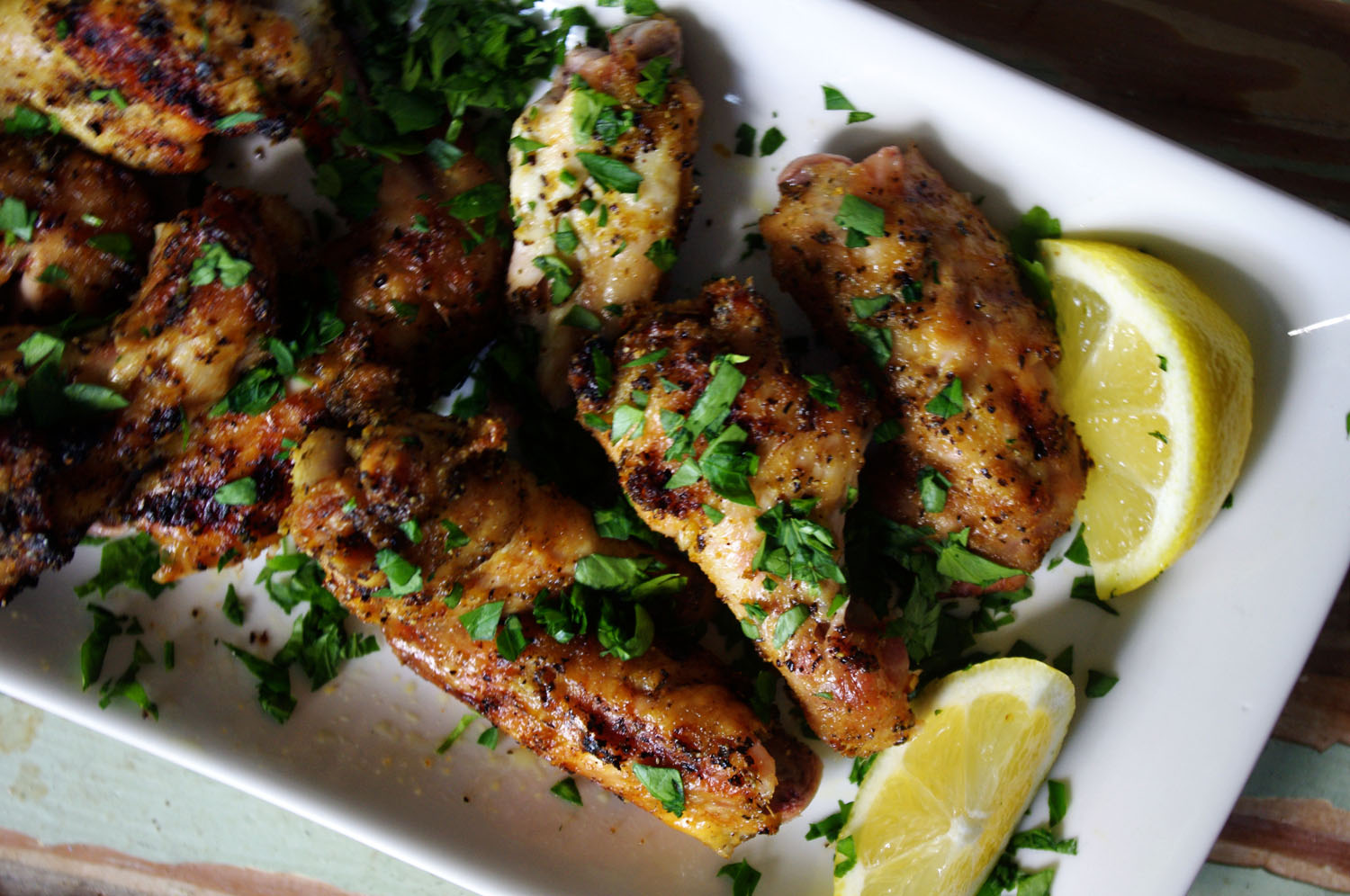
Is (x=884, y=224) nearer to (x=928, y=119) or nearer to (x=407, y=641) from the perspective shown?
(x=928, y=119)

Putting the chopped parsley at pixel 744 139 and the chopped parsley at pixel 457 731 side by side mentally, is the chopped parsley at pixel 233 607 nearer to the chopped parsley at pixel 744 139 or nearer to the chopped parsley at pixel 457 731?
the chopped parsley at pixel 457 731

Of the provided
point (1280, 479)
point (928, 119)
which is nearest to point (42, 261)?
point (928, 119)

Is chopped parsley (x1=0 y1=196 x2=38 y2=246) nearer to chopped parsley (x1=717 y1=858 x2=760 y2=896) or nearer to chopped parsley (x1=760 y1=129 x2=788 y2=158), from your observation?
chopped parsley (x1=760 y1=129 x2=788 y2=158)

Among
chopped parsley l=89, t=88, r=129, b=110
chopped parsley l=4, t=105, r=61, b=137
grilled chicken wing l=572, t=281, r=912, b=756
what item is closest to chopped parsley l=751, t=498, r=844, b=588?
grilled chicken wing l=572, t=281, r=912, b=756

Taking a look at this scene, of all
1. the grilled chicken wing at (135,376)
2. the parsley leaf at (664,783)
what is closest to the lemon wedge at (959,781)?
the parsley leaf at (664,783)

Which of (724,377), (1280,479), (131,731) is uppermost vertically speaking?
(724,377)

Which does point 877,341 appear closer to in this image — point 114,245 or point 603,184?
point 603,184

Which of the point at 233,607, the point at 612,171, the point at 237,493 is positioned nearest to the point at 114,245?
the point at 237,493

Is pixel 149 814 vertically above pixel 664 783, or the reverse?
pixel 664 783
